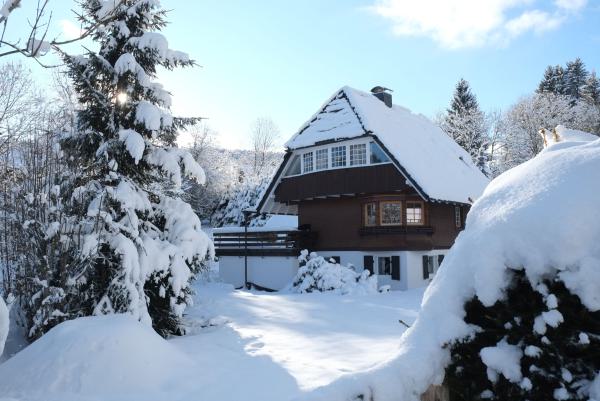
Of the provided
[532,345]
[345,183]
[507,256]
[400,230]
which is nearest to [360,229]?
[400,230]

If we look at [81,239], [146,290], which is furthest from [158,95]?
[146,290]

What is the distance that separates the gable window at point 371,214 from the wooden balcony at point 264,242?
3.04m

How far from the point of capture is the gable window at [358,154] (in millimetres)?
21000

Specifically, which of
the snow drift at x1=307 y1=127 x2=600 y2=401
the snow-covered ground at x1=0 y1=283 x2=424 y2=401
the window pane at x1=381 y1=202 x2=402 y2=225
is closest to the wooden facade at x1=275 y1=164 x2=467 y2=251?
the window pane at x1=381 y1=202 x2=402 y2=225

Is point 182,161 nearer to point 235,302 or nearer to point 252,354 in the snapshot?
point 252,354

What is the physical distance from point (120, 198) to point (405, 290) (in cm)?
1384

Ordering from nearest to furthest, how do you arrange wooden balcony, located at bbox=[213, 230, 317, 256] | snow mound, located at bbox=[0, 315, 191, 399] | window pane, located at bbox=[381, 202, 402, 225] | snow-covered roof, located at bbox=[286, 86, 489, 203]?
snow mound, located at bbox=[0, 315, 191, 399], snow-covered roof, located at bbox=[286, 86, 489, 203], window pane, located at bbox=[381, 202, 402, 225], wooden balcony, located at bbox=[213, 230, 317, 256]

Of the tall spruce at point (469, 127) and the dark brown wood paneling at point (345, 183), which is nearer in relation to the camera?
the dark brown wood paneling at point (345, 183)

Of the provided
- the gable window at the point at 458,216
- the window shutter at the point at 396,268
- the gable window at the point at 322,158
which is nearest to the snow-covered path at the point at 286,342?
the window shutter at the point at 396,268

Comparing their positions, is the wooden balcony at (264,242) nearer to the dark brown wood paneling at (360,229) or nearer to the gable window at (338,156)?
the dark brown wood paneling at (360,229)

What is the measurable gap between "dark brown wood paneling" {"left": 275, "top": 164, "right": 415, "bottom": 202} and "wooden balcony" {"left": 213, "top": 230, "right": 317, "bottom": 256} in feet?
6.64

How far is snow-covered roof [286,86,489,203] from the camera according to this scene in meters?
20.2

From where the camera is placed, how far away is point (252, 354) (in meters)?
8.37

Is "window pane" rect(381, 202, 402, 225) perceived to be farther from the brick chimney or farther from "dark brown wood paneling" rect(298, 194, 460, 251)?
the brick chimney
